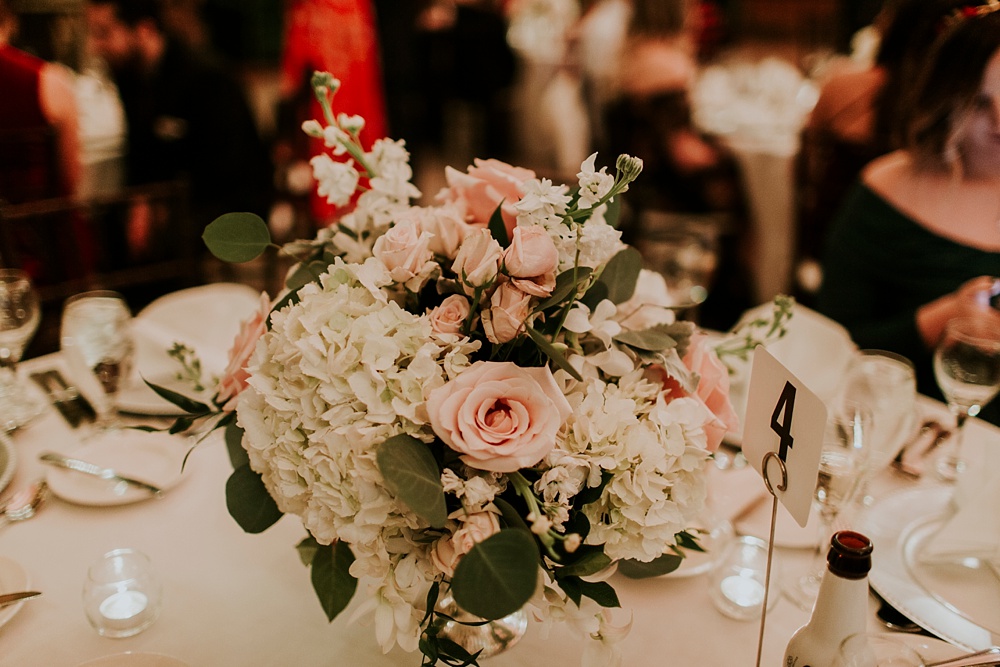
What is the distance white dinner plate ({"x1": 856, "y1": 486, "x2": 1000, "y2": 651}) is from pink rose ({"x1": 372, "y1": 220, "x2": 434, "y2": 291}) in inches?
28.5

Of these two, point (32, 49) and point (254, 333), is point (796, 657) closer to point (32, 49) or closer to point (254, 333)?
point (254, 333)

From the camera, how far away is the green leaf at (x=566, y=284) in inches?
30.7

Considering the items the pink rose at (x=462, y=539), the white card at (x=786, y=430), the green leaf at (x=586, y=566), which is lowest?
the green leaf at (x=586, y=566)

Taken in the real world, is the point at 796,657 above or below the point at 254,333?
below

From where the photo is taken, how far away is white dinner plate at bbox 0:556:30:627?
0.94 metres

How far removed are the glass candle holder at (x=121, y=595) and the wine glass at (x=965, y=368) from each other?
114cm

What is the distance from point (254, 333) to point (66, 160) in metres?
2.24

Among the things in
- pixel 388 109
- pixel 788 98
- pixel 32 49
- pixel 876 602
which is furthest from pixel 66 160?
pixel 788 98

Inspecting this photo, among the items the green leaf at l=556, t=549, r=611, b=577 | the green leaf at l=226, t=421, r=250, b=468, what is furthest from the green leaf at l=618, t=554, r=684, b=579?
the green leaf at l=226, t=421, r=250, b=468

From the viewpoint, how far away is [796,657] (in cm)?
76

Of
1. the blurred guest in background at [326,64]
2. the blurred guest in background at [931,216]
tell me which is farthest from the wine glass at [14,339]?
the blurred guest in background at [326,64]

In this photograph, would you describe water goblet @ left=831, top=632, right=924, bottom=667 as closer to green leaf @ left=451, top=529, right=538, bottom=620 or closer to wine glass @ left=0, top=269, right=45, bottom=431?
green leaf @ left=451, top=529, right=538, bottom=620

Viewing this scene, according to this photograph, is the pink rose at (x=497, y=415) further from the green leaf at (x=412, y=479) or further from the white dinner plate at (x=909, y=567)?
the white dinner plate at (x=909, y=567)

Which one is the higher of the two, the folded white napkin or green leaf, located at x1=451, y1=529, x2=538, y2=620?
green leaf, located at x1=451, y1=529, x2=538, y2=620
